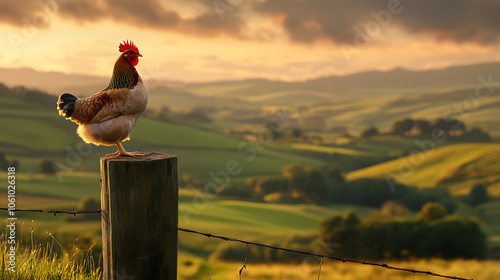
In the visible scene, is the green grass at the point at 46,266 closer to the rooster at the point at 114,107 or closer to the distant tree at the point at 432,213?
the rooster at the point at 114,107

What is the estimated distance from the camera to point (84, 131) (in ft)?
12.6

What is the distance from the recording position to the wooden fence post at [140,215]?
2869 millimetres

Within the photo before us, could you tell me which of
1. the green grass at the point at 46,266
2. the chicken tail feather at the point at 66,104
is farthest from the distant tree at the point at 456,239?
the chicken tail feather at the point at 66,104

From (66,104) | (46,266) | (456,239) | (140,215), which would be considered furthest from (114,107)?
(456,239)

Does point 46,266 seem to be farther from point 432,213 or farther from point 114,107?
point 432,213

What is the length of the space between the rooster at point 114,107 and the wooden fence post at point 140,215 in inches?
25.0

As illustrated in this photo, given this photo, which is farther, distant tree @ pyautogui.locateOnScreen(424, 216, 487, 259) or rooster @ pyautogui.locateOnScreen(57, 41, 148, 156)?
distant tree @ pyautogui.locateOnScreen(424, 216, 487, 259)

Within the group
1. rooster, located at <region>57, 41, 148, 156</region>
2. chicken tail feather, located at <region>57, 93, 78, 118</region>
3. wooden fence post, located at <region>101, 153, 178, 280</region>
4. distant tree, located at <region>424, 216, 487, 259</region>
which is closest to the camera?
wooden fence post, located at <region>101, 153, 178, 280</region>

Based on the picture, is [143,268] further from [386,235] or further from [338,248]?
[386,235]

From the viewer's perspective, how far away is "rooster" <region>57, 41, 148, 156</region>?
3.69 m

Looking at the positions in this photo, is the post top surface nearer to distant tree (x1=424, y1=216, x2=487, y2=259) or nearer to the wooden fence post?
the wooden fence post

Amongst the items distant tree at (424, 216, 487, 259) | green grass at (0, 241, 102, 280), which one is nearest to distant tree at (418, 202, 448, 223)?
distant tree at (424, 216, 487, 259)

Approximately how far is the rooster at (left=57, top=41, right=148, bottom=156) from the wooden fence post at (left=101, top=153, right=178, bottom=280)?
636 mm

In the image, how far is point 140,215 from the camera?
9.43ft
